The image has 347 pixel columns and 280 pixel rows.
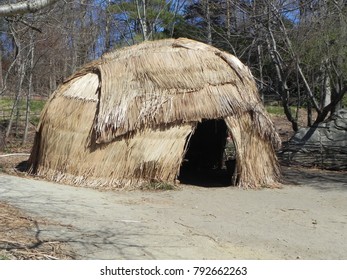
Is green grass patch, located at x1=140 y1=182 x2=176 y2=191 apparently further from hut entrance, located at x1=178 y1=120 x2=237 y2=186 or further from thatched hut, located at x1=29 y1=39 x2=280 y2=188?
hut entrance, located at x1=178 y1=120 x2=237 y2=186

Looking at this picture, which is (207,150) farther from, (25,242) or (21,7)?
(21,7)

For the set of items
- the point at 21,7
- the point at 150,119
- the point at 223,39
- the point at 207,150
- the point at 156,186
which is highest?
the point at 223,39

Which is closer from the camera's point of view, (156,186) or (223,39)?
(156,186)

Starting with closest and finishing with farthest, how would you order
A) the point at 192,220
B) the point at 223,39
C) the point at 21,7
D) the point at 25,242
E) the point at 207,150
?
the point at 21,7, the point at 25,242, the point at 192,220, the point at 207,150, the point at 223,39

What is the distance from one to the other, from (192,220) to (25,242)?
2.81 m

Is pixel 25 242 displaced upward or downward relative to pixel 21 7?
downward

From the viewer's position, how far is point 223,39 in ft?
60.3

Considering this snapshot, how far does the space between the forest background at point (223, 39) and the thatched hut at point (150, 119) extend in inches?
74.3

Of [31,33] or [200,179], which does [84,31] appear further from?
[200,179]

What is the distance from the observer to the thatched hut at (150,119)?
34.4ft

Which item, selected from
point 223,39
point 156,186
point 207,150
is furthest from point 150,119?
point 223,39

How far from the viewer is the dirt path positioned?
5.95 meters

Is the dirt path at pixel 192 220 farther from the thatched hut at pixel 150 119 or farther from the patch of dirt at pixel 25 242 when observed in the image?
the thatched hut at pixel 150 119

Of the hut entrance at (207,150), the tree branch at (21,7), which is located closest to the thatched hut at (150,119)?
the hut entrance at (207,150)
